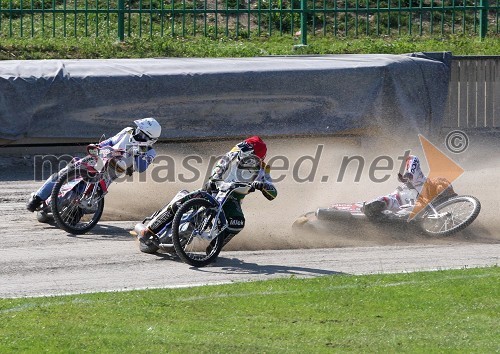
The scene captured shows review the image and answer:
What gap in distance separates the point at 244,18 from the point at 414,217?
37.8 ft

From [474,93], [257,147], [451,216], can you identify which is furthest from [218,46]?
[257,147]

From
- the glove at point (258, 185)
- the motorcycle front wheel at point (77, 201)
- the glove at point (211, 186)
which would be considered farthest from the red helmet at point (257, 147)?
the motorcycle front wheel at point (77, 201)

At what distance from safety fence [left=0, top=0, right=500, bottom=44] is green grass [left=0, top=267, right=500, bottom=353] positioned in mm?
11906

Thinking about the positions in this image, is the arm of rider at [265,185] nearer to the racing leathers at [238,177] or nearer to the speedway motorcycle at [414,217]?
the racing leathers at [238,177]

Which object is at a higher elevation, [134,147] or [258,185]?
[134,147]

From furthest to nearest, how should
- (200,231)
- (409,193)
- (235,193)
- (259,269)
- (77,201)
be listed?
1. (409,193)
2. (77,201)
3. (235,193)
4. (200,231)
5. (259,269)

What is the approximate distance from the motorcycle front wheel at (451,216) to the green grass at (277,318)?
2.40 m

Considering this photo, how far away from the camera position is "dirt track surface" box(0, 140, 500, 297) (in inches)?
429

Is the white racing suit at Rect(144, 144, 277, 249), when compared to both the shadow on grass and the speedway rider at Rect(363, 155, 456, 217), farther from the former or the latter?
the speedway rider at Rect(363, 155, 456, 217)

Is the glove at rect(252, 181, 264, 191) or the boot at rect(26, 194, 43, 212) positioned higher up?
the glove at rect(252, 181, 264, 191)

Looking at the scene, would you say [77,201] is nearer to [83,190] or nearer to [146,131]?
[83,190]

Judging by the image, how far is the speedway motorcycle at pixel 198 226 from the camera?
11438mm

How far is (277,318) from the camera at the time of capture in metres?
9.03

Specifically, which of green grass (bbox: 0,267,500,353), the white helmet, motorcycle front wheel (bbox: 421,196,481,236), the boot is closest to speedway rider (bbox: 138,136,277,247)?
green grass (bbox: 0,267,500,353)
